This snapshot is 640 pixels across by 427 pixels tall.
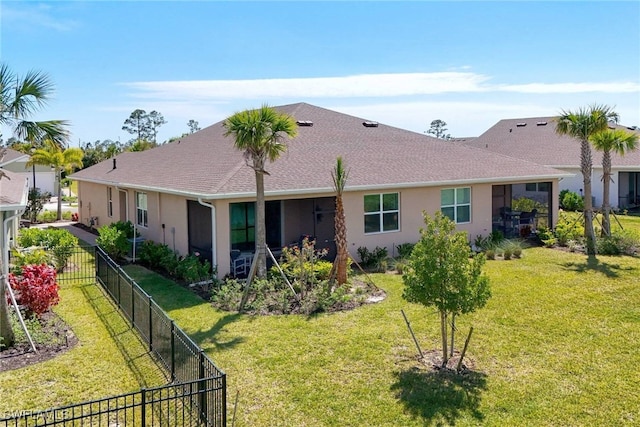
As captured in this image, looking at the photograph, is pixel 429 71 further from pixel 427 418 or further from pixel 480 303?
pixel 427 418

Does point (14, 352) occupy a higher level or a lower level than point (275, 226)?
lower

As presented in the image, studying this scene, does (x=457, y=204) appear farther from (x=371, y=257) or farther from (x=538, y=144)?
(x=538, y=144)

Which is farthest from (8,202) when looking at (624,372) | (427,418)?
(624,372)

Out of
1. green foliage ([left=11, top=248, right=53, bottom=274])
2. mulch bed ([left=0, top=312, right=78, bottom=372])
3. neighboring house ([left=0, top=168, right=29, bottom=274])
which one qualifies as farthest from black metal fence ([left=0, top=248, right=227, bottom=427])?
green foliage ([left=11, top=248, right=53, bottom=274])

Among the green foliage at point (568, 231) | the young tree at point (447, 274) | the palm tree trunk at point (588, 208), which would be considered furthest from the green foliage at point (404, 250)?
the young tree at point (447, 274)

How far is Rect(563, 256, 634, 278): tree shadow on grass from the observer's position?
15509mm

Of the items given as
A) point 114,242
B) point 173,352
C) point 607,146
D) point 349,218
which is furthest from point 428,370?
point 607,146

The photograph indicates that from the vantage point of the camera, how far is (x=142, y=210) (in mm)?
20781

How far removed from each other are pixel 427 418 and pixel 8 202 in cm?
1031

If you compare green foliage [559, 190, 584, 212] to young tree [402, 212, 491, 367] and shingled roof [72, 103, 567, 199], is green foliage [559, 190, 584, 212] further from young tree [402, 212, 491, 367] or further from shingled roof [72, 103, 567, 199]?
young tree [402, 212, 491, 367]

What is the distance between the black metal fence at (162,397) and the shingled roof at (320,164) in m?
5.01

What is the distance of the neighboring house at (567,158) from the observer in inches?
1245

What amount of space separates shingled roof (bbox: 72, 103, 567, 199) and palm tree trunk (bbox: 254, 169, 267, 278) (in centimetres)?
95

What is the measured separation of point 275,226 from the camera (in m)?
19.0
